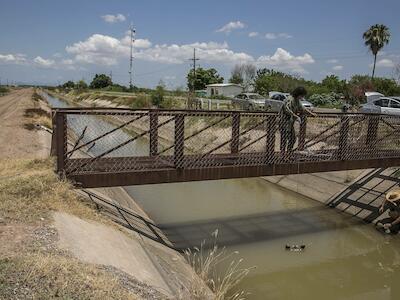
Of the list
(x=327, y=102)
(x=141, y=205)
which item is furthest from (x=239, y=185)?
(x=327, y=102)

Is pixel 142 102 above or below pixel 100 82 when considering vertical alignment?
below

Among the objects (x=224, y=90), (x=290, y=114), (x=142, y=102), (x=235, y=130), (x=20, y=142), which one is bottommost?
(x=20, y=142)

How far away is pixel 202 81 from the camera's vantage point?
278 ft

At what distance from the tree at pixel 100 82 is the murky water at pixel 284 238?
384 ft

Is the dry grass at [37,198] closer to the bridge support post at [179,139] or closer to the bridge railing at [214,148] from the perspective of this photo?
the bridge railing at [214,148]

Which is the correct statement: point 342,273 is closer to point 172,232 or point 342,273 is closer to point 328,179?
point 172,232

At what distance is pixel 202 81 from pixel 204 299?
265ft

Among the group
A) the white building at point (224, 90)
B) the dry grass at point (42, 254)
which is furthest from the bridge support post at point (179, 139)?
the white building at point (224, 90)

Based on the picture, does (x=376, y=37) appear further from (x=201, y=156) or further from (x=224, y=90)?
(x=201, y=156)

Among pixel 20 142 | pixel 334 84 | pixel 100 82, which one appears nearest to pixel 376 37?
pixel 334 84

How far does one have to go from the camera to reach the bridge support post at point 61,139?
8.84 m

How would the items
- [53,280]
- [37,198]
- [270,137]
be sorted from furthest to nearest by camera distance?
[270,137] → [37,198] → [53,280]

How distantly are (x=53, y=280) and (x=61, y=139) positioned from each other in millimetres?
4404

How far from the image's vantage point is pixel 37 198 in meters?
8.09
